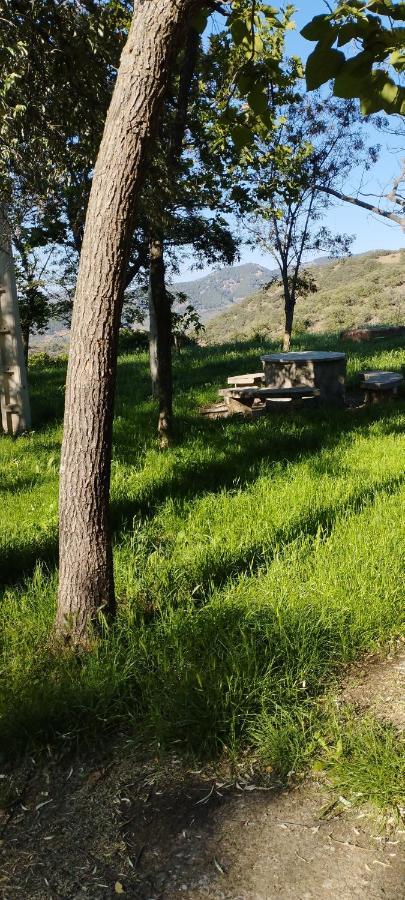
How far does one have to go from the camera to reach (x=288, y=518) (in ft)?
17.8

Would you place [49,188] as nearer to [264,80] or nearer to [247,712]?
[264,80]

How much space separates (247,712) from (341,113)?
1877 cm

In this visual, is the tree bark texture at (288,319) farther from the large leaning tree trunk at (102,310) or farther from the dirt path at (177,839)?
the dirt path at (177,839)

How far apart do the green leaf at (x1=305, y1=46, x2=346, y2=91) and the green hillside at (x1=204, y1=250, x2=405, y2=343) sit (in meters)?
35.9

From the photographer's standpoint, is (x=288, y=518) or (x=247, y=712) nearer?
(x=247, y=712)

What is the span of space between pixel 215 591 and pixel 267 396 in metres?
6.36

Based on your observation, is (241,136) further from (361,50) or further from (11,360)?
(11,360)

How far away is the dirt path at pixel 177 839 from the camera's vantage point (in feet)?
7.80

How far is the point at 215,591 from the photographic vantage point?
13.6 feet

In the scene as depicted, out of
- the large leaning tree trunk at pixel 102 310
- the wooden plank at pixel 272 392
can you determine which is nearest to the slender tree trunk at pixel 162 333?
the wooden plank at pixel 272 392

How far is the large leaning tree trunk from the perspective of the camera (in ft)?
10.6

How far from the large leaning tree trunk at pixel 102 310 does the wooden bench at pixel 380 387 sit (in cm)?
743

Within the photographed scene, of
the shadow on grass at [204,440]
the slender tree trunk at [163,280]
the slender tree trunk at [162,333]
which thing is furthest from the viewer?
the slender tree trunk at [162,333]

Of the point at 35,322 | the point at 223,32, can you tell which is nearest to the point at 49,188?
the point at 223,32
